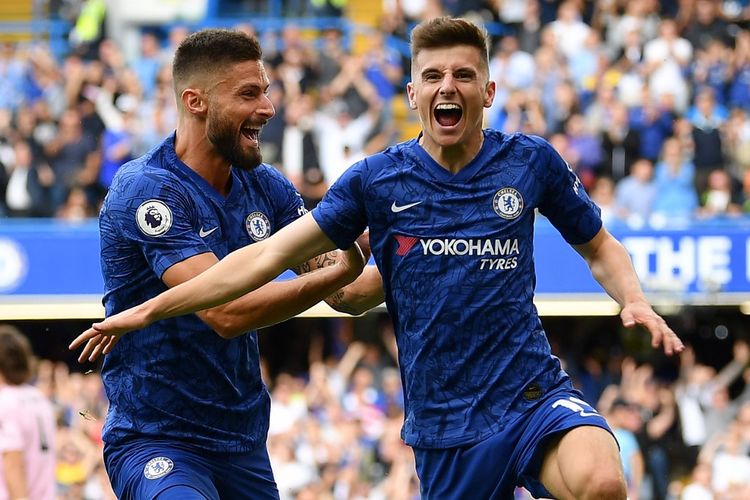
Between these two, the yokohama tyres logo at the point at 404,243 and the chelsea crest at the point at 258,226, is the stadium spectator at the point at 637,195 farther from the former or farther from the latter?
the yokohama tyres logo at the point at 404,243

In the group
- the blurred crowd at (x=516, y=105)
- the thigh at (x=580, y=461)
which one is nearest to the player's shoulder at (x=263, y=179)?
the thigh at (x=580, y=461)

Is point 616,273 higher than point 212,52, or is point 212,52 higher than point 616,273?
point 212,52

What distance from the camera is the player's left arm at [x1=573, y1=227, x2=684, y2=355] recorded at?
519 cm

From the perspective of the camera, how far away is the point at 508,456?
539cm

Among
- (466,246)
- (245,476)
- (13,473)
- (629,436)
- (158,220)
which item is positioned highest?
(158,220)

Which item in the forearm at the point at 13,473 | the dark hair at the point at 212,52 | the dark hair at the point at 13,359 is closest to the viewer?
the dark hair at the point at 212,52

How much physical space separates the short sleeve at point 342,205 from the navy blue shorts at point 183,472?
1.04 metres

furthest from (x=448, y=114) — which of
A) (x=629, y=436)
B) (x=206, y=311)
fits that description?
(x=629, y=436)

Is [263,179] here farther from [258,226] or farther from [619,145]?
[619,145]

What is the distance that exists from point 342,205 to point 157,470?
48.8 inches

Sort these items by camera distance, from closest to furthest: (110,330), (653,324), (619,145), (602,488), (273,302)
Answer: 1. (602,488)
2. (653,324)
3. (110,330)
4. (273,302)
5. (619,145)

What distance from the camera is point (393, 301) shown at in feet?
18.3

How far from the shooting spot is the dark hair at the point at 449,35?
5.55m

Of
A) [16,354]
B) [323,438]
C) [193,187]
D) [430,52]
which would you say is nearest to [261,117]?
[193,187]
